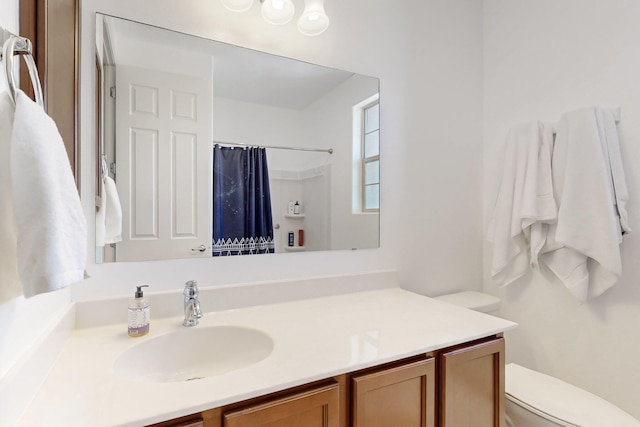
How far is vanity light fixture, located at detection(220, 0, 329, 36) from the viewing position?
1182 millimetres

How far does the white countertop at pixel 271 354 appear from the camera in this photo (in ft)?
2.02

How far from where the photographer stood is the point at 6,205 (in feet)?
1.62

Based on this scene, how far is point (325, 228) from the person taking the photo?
1443 millimetres

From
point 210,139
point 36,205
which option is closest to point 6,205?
point 36,205

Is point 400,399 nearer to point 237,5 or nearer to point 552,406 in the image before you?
point 552,406

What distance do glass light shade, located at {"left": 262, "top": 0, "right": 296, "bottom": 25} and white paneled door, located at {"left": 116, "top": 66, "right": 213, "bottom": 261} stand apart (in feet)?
1.19

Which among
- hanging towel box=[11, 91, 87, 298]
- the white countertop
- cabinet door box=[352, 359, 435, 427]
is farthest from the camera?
cabinet door box=[352, 359, 435, 427]

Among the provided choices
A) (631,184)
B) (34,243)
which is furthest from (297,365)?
(631,184)

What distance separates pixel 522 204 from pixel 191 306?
59.4 inches

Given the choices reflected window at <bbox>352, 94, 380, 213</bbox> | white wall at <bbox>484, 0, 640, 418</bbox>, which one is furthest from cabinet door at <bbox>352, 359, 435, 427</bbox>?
white wall at <bbox>484, 0, 640, 418</bbox>

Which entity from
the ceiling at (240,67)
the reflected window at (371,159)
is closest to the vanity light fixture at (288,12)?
the ceiling at (240,67)

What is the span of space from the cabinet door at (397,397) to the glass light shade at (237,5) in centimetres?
131

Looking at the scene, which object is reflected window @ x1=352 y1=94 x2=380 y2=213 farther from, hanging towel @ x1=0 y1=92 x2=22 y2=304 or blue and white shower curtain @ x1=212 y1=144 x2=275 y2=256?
hanging towel @ x1=0 y1=92 x2=22 y2=304

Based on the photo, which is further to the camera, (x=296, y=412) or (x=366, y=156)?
(x=366, y=156)
